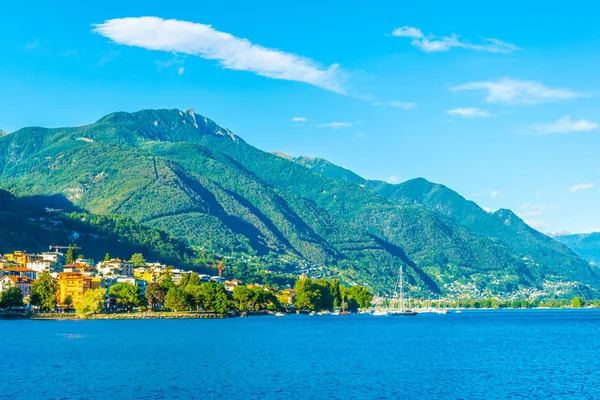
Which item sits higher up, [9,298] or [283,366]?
[9,298]

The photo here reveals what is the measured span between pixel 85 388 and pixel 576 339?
367ft

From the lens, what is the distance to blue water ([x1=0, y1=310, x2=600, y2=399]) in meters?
77.1

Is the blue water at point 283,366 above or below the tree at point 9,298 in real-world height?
below

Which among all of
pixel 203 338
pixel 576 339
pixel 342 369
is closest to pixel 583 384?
pixel 342 369

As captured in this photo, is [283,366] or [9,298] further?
[9,298]

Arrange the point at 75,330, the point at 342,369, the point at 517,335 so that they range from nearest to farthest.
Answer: the point at 342,369, the point at 75,330, the point at 517,335

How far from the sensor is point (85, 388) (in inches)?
3031

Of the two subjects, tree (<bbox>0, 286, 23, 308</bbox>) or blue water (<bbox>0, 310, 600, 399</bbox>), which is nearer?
blue water (<bbox>0, 310, 600, 399</bbox>)

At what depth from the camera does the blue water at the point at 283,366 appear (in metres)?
77.1

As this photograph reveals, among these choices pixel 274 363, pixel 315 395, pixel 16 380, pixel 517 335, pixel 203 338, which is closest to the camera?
pixel 315 395

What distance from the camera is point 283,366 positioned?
9825cm

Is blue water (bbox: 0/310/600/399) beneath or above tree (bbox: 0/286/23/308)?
beneath

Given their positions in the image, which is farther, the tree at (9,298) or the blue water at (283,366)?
the tree at (9,298)

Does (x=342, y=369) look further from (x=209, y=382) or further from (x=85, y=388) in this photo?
(x=85, y=388)
